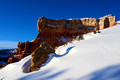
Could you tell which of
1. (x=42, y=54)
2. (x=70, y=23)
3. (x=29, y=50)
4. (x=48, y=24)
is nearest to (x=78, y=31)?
(x=70, y=23)

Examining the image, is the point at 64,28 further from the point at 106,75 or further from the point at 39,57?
the point at 106,75

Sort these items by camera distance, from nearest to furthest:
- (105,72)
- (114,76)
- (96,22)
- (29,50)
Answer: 1. (114,76)
2. (105,72)
3. (29,50)
4. (96,22)

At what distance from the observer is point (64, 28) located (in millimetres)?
39719

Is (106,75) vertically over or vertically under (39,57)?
under

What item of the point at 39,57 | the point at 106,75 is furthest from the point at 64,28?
the point at 106,75

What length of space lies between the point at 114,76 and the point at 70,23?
40.6 m

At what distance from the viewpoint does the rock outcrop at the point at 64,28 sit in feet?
121

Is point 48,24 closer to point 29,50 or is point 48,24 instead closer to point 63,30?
point 63,30

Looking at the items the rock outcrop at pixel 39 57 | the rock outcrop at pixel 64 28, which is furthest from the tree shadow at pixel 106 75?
the rock outcrop at pixel 64 28

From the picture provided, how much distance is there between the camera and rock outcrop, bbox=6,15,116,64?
3684cm

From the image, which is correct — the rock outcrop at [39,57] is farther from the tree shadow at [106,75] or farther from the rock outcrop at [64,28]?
the rock outcrop at [64,28]

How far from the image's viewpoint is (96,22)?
39625mm

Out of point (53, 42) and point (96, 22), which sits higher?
point (96, 22)

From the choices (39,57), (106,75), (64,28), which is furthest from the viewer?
(64,28)
